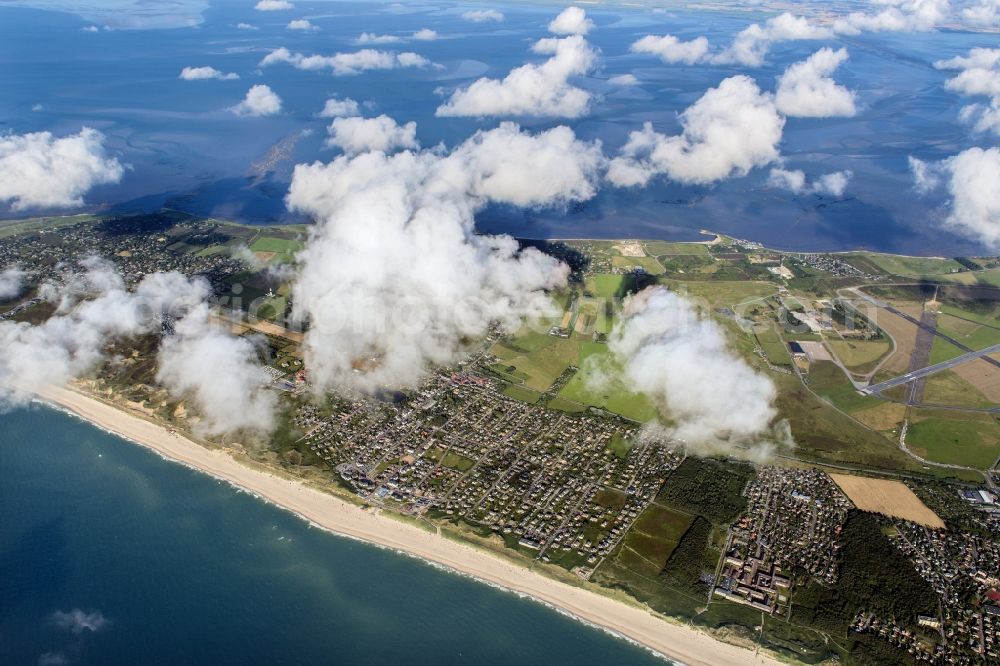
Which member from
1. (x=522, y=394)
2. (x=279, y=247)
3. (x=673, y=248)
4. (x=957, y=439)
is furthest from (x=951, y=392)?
(x=279, y=247)

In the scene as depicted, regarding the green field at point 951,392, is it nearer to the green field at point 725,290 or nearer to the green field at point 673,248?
the green field at point 725,290

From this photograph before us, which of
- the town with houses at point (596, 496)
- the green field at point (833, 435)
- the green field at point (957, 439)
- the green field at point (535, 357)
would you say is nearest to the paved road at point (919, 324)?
the green field at point (957, 439)

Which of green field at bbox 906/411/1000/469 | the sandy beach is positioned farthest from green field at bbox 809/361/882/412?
the sandy beach

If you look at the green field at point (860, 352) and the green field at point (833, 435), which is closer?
the green field at point (833, 435)

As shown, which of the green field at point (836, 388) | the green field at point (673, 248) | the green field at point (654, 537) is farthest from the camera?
the green field at point (673, 248)

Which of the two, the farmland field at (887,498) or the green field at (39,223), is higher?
the green field at (39,223)

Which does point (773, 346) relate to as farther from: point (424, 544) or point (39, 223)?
point (39, 223)

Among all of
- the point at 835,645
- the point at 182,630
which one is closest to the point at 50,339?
the point at 182,630
